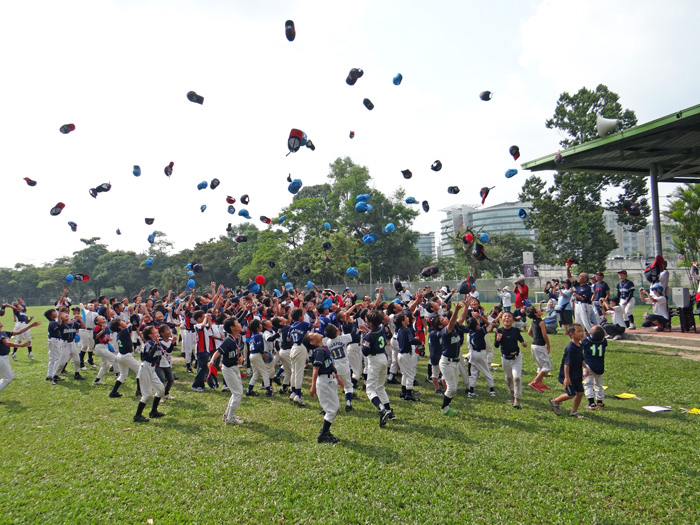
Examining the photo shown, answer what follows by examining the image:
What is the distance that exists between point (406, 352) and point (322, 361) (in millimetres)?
2289

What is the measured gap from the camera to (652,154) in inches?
635

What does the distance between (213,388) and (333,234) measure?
33577 mm

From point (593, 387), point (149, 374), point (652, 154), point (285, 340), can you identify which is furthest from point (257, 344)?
point (652, 154)

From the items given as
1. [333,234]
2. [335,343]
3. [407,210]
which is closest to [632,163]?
[335,343]

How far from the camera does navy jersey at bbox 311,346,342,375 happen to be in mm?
6508

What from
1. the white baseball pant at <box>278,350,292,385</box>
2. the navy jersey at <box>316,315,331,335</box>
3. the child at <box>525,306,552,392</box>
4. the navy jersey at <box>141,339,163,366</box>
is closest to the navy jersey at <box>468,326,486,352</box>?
the child at <box>525,306,552,392</box>

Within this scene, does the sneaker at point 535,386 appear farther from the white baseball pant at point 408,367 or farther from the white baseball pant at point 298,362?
the white baseball pant at point 298,362

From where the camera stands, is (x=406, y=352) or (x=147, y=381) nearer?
(x=147, y=381)

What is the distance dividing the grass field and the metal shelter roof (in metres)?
8.78

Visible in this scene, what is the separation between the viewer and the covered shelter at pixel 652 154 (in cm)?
1310

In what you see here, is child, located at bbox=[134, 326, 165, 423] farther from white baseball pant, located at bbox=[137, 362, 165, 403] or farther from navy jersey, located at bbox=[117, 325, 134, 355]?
navy jersey, located at bbox=[117, 325, 134, 355]

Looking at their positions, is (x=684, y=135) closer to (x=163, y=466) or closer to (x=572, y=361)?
(x=572, y=361)

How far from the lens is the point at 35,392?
32.2 ft

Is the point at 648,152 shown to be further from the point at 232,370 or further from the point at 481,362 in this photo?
the point at 232,370
